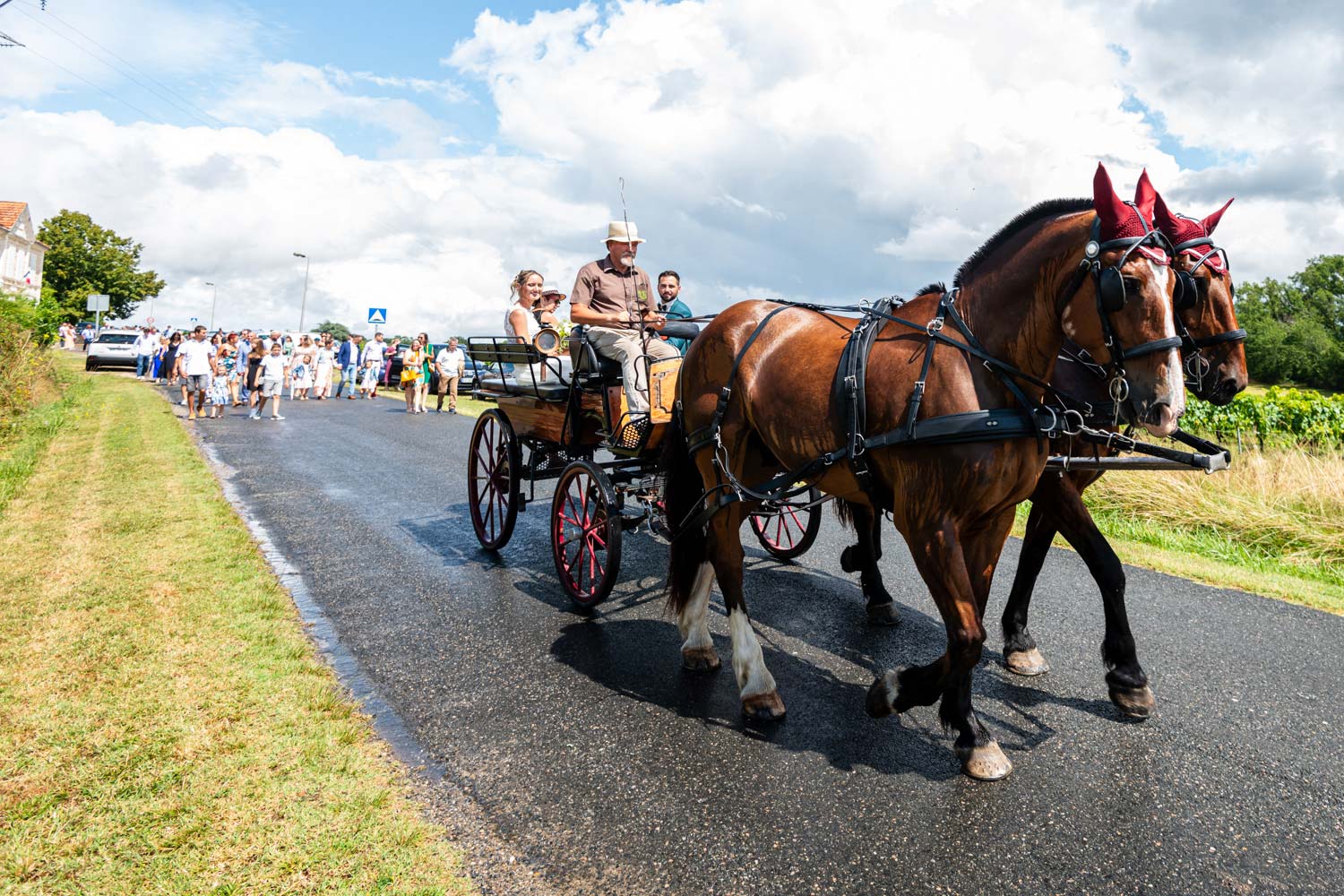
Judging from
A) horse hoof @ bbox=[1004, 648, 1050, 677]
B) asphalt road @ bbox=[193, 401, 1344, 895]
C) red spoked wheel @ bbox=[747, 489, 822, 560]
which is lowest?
asphalt road @ bbox=[193, 401, 1344, 895]

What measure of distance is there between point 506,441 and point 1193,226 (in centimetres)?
512

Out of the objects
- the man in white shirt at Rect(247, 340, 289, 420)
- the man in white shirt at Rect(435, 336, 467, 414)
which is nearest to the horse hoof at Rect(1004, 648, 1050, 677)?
the man in white shirt at Rect(247, 340, 289, 420)

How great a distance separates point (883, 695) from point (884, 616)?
178 centimetres

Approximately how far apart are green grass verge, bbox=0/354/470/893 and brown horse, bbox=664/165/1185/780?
74.8 inches

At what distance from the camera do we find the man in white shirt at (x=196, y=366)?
1652 cm

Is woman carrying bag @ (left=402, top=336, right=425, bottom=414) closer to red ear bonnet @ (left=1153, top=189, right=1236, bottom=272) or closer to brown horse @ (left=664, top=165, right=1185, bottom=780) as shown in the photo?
brown horse @ (left=664, top=165, right=1185, bottom=780)

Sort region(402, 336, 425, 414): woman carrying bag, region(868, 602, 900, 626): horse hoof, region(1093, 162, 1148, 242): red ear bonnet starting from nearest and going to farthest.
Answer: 1. region(1093, 162, 1148, 242): red ear bonnet
2. region(868, 602, 900, 626): horse hoof
3. region(402, 336, 425, 414): woman carrying bag

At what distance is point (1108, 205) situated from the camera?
304 cm

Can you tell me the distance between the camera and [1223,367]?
372cm

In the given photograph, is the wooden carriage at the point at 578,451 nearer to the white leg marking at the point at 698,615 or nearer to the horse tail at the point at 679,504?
the horse tail at the point at 679,504

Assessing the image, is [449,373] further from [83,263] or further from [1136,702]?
[83,263]

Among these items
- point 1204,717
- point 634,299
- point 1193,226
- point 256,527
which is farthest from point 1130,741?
point 256,527

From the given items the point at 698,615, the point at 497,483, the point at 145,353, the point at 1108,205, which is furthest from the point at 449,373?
the point at 1108,205

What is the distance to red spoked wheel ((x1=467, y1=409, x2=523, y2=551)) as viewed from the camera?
685cm
